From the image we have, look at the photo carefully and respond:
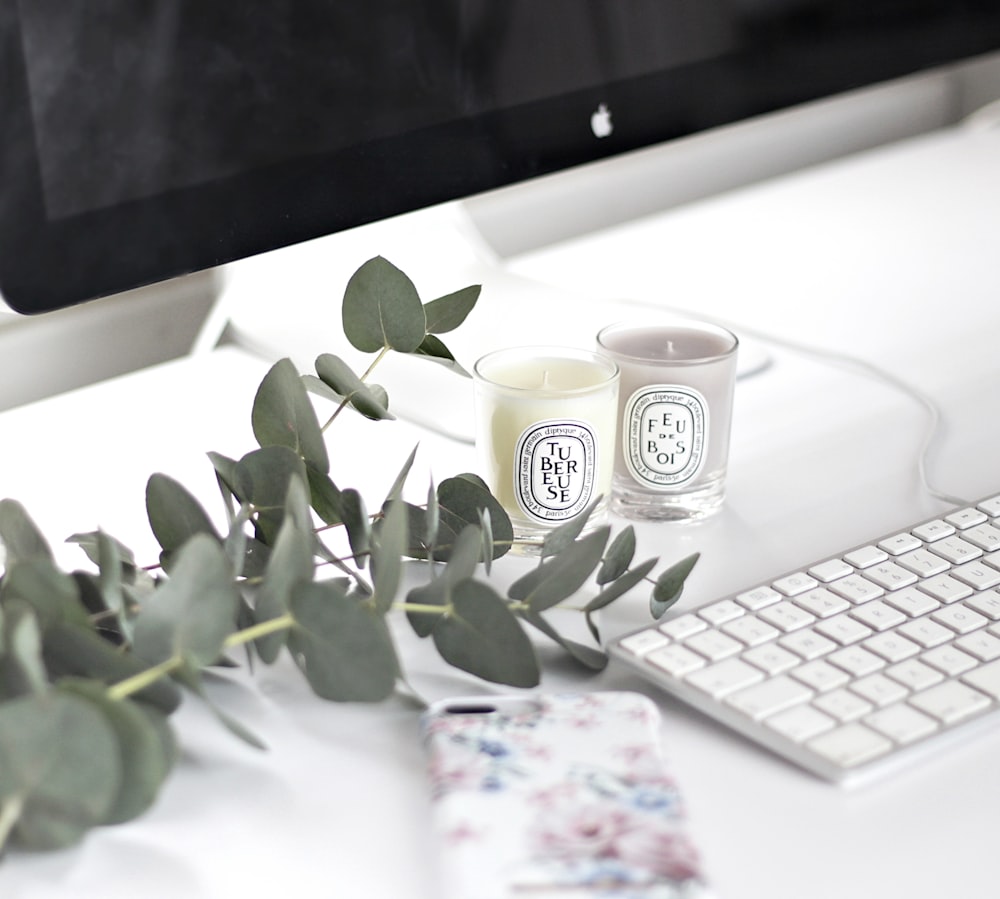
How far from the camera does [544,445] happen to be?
0.48 metres

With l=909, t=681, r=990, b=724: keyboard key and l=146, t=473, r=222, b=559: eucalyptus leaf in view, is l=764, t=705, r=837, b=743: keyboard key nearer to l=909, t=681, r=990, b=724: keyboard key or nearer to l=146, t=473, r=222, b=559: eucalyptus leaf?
l=909, t=681, r=990, b=724: keyboard key

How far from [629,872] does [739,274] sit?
1.88 feet

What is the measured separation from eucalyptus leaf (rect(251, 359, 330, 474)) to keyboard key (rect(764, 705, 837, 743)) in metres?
0.16

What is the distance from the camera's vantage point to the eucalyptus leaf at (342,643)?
0.35m

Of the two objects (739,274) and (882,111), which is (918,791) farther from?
(882,111)

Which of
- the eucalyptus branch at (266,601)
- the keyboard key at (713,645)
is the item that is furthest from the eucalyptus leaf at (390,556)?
the keyboard key at (713,645)

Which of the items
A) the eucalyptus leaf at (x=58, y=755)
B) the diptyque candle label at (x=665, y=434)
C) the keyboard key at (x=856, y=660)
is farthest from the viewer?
the diptyque candle label at (x=665, y=434)

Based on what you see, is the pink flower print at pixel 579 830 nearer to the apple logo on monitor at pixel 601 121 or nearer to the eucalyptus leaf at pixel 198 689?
the eucalyptus leaf at pixel 198 689

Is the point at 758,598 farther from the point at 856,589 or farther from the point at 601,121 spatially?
the point at 601,121

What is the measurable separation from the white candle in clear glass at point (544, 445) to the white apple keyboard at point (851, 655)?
0.25 feet

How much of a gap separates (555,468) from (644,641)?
9 cm

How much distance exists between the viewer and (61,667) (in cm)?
35

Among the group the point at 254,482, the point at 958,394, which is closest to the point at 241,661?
the point at 254,482

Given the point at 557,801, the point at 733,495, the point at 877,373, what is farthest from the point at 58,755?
the point at 877,373
